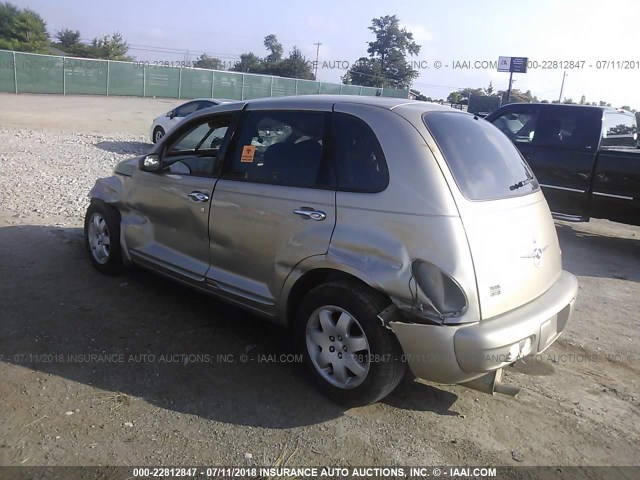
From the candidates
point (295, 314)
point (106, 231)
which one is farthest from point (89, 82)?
point (295, 314)

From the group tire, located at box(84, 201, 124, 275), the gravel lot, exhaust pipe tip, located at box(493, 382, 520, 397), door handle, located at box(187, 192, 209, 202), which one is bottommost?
the gravel lot

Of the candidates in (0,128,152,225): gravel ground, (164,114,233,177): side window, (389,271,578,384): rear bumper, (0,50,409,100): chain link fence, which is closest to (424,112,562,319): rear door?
(389,271,578,384): rear bumper

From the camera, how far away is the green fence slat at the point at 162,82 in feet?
121

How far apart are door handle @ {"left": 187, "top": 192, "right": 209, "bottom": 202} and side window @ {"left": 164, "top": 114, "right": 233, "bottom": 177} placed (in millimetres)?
160

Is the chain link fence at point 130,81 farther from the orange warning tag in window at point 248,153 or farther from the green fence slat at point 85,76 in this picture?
the orange warning tag in window at point 248,153

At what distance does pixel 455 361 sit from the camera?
9.76 feet

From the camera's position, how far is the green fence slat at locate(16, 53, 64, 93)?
3059 centimetres

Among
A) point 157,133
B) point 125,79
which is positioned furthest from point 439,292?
point 125,79

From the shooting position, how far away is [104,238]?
207 inches

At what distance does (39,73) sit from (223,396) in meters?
33.4

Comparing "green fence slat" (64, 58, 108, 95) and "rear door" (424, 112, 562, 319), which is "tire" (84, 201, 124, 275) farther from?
"green fence slat" (64, 58, 108, 95)

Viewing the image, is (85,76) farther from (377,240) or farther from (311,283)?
(377,240)

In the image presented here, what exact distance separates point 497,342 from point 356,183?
1.22 meters

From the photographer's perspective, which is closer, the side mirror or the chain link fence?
the side mirror
